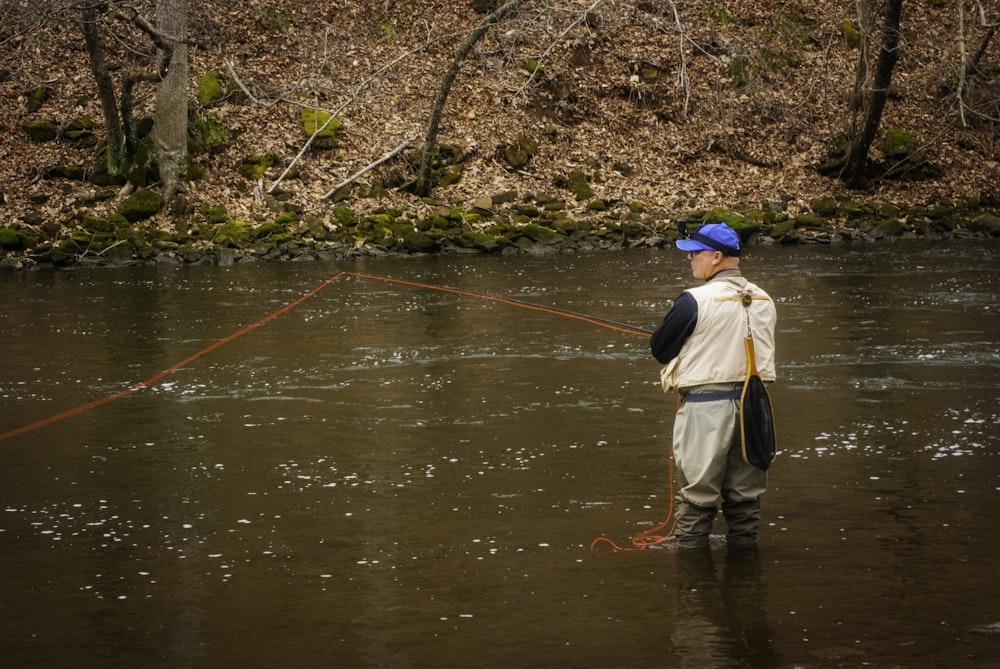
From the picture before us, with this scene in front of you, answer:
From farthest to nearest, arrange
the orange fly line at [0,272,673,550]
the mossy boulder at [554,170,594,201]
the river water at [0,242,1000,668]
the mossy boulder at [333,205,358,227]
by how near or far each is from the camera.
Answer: the mossy boulder at [554,170,594,201]
the mossy boulder at [333,205,358,227]
the orange fly line at [0,272,673,550]
the river water at [0,242,1000,668]

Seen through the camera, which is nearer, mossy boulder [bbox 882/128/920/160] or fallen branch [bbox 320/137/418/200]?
fallen branch [bbox 320/137/418/200]

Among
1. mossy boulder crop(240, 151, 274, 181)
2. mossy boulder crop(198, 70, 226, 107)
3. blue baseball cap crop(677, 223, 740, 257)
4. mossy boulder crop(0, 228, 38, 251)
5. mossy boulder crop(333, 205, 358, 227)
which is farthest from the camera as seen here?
mossy boulder crop(198, 70, 226, 107)

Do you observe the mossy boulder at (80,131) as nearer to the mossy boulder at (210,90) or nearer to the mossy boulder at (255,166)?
the mossy boulder at (210,90)

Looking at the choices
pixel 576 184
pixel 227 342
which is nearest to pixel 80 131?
pixel 576 184

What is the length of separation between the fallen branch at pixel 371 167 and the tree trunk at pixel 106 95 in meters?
4.61

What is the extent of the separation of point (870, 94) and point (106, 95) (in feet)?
56.5

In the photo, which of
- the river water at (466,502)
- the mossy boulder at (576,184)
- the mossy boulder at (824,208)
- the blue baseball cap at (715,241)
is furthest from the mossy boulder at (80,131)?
the blue baseball cap at (715,241)

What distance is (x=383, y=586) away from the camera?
5523 mm

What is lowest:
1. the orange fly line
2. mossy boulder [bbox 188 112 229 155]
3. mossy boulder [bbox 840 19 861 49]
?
the orange fly line

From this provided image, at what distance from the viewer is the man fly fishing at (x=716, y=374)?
573cm

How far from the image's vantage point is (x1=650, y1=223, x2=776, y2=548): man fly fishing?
5.73 metres

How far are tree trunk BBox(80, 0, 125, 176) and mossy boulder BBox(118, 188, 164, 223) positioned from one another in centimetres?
132

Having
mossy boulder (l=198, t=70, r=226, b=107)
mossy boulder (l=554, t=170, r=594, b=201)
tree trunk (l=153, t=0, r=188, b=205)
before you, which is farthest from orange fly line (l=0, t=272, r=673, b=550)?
mossy boulder (l=198, t=70, r=226, b=107)

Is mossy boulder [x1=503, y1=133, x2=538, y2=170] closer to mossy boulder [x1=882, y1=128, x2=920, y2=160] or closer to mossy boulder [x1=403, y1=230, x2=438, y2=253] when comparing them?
mossy boulder [x1=403, y1=230, x2=438, y2=253]
